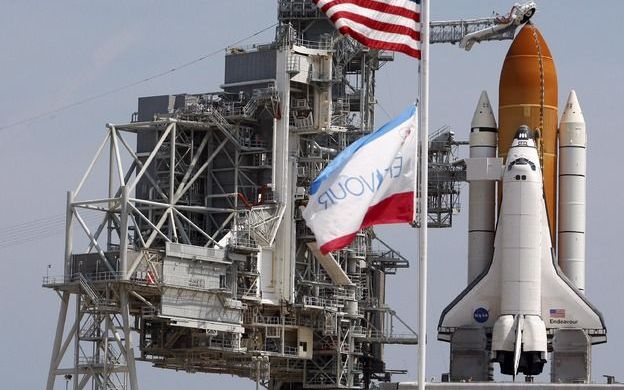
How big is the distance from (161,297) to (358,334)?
1230cm

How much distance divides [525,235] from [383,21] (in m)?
34.0

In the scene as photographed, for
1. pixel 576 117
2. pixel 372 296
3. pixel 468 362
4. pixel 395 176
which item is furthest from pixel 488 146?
pixel 395 176

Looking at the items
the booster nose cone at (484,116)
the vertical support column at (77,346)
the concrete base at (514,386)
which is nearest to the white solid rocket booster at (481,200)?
the booster nose cone at (484,116)

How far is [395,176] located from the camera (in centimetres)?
3856

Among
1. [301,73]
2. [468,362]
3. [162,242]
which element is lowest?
[468,362]

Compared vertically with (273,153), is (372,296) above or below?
below

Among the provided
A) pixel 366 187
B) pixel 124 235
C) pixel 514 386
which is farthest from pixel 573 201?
pixel 366 187

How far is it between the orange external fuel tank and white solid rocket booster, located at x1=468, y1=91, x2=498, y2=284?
0.81 metres

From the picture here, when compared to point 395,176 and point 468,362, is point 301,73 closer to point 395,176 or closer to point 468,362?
point 468,362

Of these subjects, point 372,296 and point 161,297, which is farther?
point 372,296

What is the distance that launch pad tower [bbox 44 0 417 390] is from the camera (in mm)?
77812

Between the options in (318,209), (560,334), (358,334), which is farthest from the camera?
(358,334)

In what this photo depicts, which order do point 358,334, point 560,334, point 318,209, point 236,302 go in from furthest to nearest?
point 358,334
point 236,302
point 560,334
point 318,209

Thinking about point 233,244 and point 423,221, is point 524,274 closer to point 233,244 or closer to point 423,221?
point 233,244
